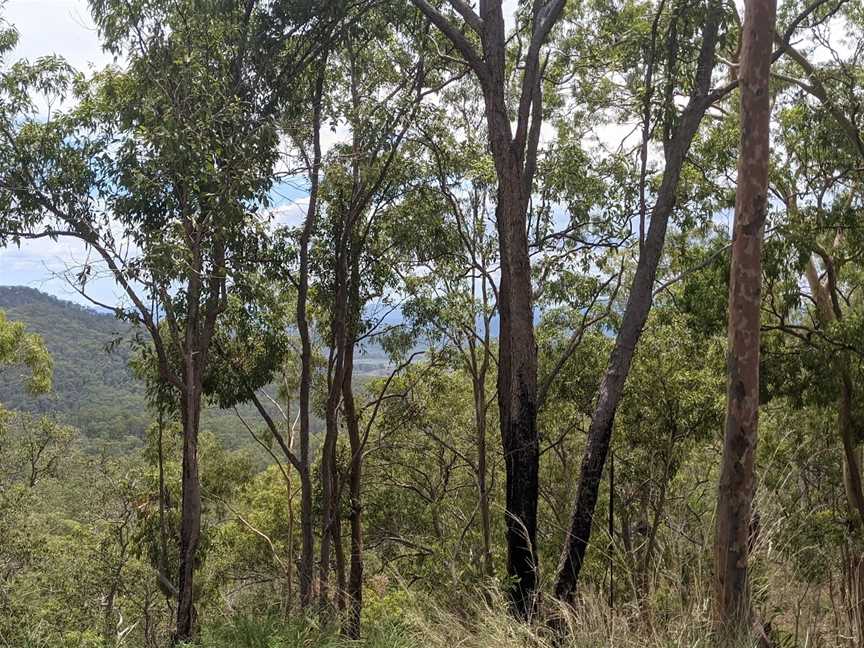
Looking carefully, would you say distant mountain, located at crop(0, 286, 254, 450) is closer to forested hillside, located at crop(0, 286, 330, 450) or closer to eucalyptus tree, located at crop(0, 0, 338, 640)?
forested hillside, located at crop(0, 286, 330, 450)

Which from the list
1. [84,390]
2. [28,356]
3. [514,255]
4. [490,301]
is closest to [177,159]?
[514,255]

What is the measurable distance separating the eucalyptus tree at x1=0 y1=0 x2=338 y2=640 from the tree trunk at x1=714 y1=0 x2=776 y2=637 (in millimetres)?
3920

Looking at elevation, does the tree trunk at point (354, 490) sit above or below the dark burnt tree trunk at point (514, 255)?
below

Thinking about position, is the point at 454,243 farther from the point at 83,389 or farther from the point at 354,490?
the point at 83,389

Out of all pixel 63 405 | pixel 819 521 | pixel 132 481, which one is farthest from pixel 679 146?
pixel 63 405

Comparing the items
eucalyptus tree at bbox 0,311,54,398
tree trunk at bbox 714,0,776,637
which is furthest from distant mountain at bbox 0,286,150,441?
tree trunk at bbox 714,0,776,637

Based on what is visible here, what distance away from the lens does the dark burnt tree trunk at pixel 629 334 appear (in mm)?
5812

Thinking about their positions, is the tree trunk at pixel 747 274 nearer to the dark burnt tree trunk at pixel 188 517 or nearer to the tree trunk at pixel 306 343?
the dark burnt tree trunk at pixel 188 517

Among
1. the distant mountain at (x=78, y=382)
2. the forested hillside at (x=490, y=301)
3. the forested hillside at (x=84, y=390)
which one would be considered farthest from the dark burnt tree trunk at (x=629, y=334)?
the distant mountain at (x=78, y=382)

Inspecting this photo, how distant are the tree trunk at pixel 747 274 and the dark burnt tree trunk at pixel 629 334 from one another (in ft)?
4.97

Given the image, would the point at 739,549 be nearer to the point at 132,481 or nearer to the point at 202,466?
the point at 132,481

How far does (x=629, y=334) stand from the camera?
5926mm

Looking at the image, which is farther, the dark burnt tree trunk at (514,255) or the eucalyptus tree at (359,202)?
the eucalyptus tree at (359,202)

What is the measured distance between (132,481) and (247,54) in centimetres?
1036
